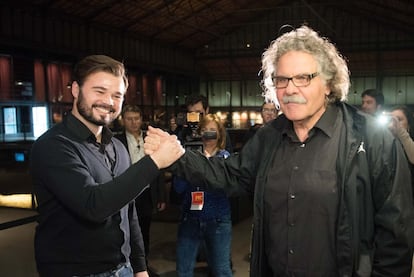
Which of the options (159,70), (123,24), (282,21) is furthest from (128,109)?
(282,21)

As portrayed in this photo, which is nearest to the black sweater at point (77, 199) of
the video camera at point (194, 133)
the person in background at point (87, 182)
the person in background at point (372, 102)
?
the person in background at point (87, 182)

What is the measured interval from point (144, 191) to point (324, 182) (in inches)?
99.8

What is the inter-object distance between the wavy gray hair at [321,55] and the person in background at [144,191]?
96.8 inches

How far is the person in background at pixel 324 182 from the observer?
136cm

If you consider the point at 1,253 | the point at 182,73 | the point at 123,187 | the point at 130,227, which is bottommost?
the point at 1,253

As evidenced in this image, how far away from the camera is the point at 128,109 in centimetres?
408

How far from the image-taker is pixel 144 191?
12.2 feet

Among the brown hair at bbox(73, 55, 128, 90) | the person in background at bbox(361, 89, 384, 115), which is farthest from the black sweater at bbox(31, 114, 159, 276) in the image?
the person in background at bbox(361, 89, 384, 115)

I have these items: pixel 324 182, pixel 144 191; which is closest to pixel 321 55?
pixel 324 182

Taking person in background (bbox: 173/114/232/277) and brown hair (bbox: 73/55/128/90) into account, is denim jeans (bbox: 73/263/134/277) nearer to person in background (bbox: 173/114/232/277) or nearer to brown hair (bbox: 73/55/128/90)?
brown hair (bbox: 73/55/128/90)

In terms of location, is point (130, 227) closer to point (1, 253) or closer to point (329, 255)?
point (329, 255)

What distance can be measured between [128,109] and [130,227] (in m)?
2.36

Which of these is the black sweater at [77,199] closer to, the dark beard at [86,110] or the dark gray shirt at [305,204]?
the dark beard at [86,110]

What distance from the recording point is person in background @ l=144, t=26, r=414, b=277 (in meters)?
1.36
